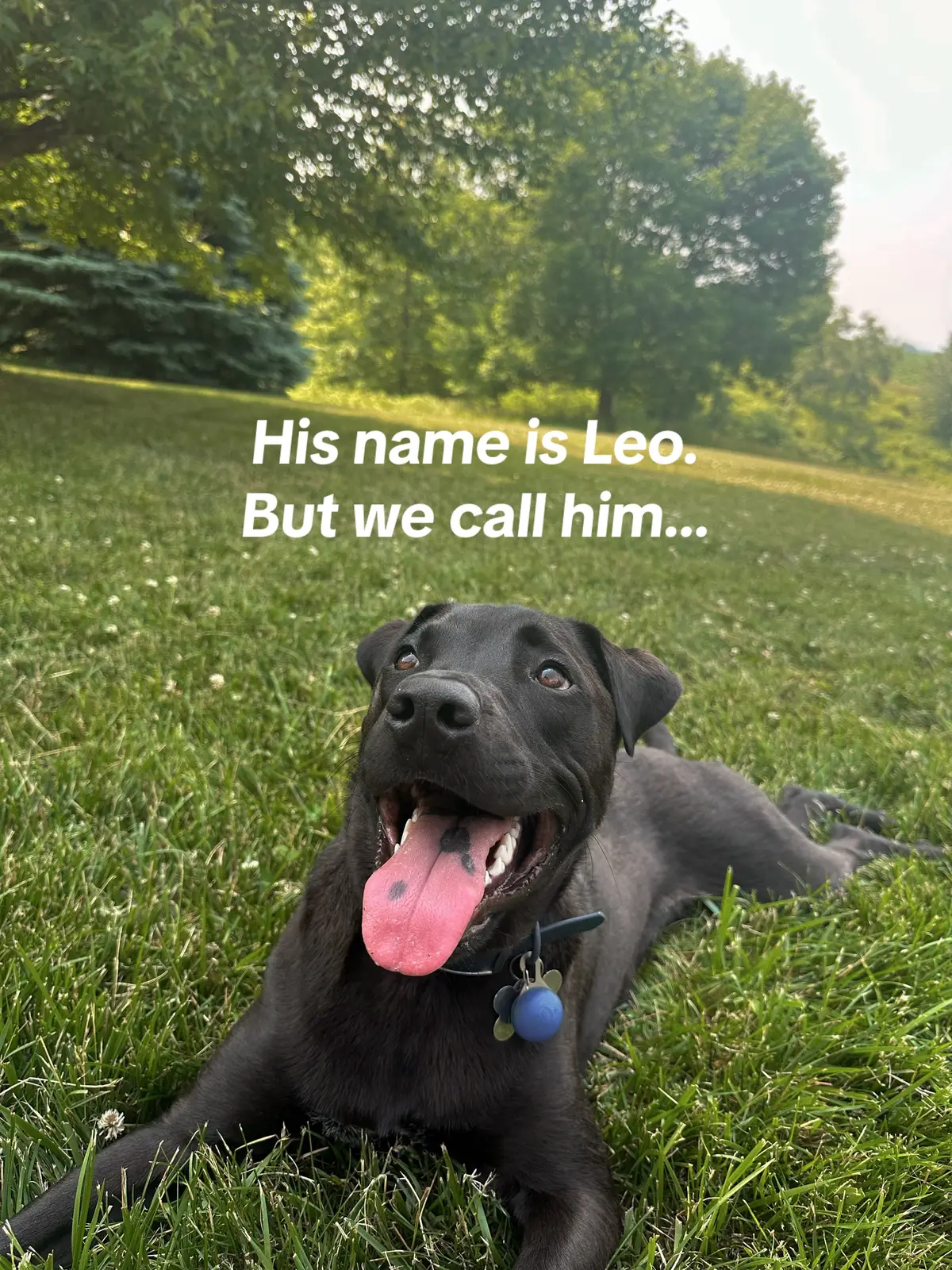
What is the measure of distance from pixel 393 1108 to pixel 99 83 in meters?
12.0

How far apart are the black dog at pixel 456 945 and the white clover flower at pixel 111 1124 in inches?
2.3

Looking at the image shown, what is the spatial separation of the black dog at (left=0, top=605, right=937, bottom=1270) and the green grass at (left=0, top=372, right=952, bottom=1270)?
131mm

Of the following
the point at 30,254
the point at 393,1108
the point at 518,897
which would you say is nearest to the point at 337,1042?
the point at 393,1108

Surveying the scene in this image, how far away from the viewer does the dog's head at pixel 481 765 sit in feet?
5.97

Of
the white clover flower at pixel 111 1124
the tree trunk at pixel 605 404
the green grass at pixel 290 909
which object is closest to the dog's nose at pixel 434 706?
the green grass at pixel 290 909

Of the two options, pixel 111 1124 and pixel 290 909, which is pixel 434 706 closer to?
pixel 111 1124

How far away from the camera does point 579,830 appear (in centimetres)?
218

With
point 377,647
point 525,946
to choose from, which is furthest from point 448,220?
point 525,946

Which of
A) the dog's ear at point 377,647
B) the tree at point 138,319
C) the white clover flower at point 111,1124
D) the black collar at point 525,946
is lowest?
the white clover flower at point 111,1124

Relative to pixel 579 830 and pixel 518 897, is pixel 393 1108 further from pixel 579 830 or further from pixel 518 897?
pixel 579 830

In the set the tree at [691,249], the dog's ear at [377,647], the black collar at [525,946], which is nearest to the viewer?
the black collar at [525,946]

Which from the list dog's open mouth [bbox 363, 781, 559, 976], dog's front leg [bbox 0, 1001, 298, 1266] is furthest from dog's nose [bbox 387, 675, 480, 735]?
dog's front leg [bbox 0, 1001, 298, 1266]

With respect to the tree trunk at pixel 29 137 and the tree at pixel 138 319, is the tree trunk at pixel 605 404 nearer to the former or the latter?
the tree at pixel 138 319

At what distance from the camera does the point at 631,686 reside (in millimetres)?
2451
